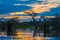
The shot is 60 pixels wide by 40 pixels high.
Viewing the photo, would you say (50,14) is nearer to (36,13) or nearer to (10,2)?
(36,13)

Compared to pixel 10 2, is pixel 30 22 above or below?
below

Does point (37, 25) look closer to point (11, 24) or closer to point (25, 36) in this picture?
point (25, 36)

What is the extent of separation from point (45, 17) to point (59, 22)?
21 cm

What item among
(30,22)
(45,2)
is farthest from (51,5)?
(30,22)

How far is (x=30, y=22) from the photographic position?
12.9 ft

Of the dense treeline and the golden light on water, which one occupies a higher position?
the dense treeline

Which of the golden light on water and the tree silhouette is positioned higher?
the tree silhouette

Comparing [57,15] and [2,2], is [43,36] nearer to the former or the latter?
[57,15]

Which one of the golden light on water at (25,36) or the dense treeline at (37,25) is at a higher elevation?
the dense treeline at (37,25)

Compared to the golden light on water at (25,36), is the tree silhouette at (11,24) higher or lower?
higher

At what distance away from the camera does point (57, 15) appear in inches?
155

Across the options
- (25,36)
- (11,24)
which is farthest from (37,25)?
(11,24)

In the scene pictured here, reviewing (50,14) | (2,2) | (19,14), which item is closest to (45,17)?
(50,14)

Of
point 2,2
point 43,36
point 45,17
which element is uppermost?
point 2,2
